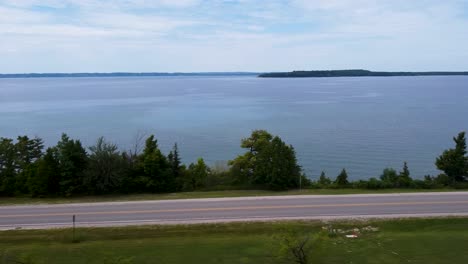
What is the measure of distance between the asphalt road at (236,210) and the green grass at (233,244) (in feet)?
3.36

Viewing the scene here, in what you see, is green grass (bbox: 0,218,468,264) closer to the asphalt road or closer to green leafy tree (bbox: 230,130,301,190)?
the asphalt road

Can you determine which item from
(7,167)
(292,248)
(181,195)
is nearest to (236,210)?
(181,195)

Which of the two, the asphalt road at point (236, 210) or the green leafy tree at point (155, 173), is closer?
the asphalt road at point (236, 210)

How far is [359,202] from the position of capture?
22.5 m

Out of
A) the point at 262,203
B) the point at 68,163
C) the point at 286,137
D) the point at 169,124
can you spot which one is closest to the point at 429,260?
the point at 262,203

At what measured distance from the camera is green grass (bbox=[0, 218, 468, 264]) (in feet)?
51.3

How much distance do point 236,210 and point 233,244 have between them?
4.35 meters

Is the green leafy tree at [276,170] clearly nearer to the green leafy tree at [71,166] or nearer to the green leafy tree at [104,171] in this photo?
the green leafy tree at [104,171]

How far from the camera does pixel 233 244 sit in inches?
675

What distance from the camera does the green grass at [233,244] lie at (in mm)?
15648

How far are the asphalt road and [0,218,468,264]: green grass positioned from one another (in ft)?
3.36

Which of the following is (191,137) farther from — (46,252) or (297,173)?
(46,252)

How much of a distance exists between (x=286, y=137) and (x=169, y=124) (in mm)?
20108

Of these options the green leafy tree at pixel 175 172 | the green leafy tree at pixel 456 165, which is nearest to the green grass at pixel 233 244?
the green leafy tree at pixel 175 172
